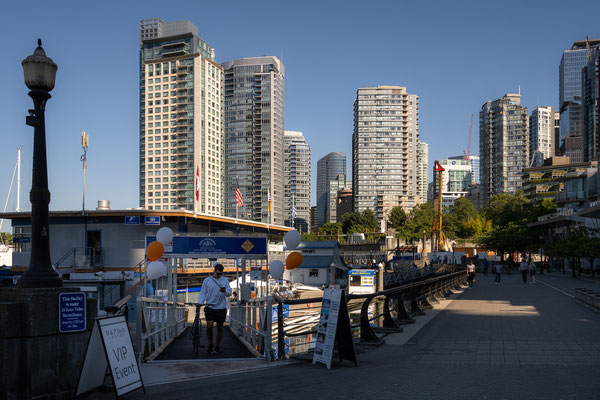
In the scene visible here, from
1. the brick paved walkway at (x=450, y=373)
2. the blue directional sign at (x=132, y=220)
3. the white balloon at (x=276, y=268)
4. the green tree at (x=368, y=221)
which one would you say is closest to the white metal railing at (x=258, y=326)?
the brick paved walkway at (x=450, y=373)

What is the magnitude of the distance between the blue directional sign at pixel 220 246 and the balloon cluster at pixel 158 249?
0.43 m

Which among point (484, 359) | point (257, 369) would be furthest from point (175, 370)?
point (484, 359)

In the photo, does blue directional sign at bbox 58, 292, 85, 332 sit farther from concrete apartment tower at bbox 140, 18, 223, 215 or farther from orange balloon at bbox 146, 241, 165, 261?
concrete apartment tower at bbox 140, 18, 223, 215

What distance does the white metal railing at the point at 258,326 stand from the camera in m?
10.2

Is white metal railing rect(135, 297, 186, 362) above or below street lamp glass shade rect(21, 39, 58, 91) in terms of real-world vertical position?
below

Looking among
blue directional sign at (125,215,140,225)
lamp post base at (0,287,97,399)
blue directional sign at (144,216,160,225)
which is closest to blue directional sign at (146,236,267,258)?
lamp post base at (0,287,97,399)

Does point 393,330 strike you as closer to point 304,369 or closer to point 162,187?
point 304,369

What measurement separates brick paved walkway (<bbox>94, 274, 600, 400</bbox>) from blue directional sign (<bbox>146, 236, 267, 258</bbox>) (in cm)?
595

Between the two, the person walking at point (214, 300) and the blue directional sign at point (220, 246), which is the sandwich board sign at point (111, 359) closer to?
the person walking at point (214, 300)

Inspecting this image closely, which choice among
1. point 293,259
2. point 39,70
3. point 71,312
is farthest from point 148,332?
point 293,259

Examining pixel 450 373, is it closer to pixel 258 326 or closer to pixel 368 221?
pixel 258 326

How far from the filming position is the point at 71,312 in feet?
24.1

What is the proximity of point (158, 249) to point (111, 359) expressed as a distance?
34.8 feet

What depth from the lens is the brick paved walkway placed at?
24.2ft
